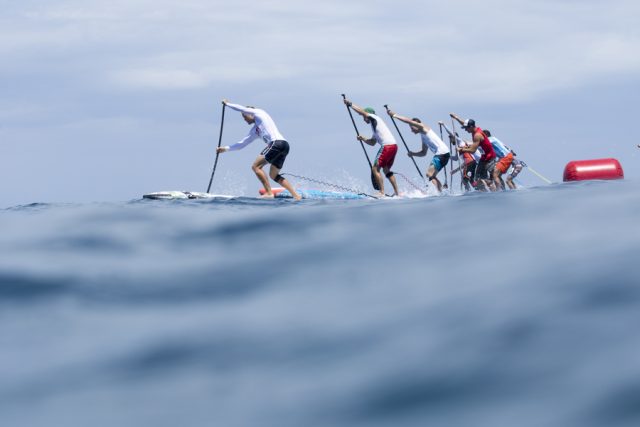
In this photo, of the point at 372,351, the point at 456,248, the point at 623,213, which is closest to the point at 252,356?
the point at 372,351

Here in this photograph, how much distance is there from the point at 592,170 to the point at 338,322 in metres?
14.5

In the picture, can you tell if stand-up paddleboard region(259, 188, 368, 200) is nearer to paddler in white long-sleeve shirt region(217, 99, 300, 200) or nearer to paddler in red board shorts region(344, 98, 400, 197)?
paddler in red board shorts region(344, 98, 400, 197)

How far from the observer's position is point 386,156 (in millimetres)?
17328

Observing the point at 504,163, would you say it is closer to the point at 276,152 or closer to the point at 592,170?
the point at 592,170

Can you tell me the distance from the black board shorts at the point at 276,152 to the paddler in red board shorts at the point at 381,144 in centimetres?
228

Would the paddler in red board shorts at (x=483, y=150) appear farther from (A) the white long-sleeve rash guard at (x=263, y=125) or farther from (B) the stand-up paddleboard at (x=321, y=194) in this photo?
(A) the white long-sleeve rash guard at (x=263, y=125)

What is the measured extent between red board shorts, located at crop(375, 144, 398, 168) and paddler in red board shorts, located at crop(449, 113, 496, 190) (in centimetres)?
220

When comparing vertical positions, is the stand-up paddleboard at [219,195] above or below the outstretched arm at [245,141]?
below

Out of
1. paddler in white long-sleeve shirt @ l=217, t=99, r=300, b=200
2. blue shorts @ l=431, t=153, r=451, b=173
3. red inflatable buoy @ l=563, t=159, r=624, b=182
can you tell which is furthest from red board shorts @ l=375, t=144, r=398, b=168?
red inflatable buoy @ l=563, t=159, r=624, b=182

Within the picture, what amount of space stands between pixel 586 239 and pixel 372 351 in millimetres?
1764

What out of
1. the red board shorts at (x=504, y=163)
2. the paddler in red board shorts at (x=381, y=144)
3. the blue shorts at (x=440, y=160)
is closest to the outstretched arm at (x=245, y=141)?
the paddler in red board shorts at (x=381, y=144)

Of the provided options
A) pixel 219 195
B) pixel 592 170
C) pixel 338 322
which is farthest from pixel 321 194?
pixel 338 322

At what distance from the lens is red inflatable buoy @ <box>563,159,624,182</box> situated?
662 inches

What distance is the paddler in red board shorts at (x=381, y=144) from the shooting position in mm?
17156
